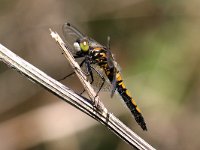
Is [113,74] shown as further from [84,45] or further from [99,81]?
[84,45]

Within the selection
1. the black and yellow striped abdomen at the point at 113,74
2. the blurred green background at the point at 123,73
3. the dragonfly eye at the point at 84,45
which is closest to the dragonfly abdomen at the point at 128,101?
the black and yellow striped abdomen at the point at 113,74

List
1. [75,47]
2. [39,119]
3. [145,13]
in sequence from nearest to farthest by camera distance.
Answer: [75,47] < [39,119] < [145,13]

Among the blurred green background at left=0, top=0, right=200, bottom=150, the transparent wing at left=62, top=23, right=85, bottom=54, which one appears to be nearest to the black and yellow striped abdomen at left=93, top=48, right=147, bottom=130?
the transparent wing at left=62, top=23, right=85, bottom=54

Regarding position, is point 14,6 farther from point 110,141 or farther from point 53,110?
point 110,141

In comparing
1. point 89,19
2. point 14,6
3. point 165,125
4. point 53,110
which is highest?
point 14,6

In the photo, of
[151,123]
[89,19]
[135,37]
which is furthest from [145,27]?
[151,123]

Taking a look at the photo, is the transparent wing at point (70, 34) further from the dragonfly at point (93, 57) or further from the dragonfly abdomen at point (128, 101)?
the dragonfly abdomen at point (128, 101)
